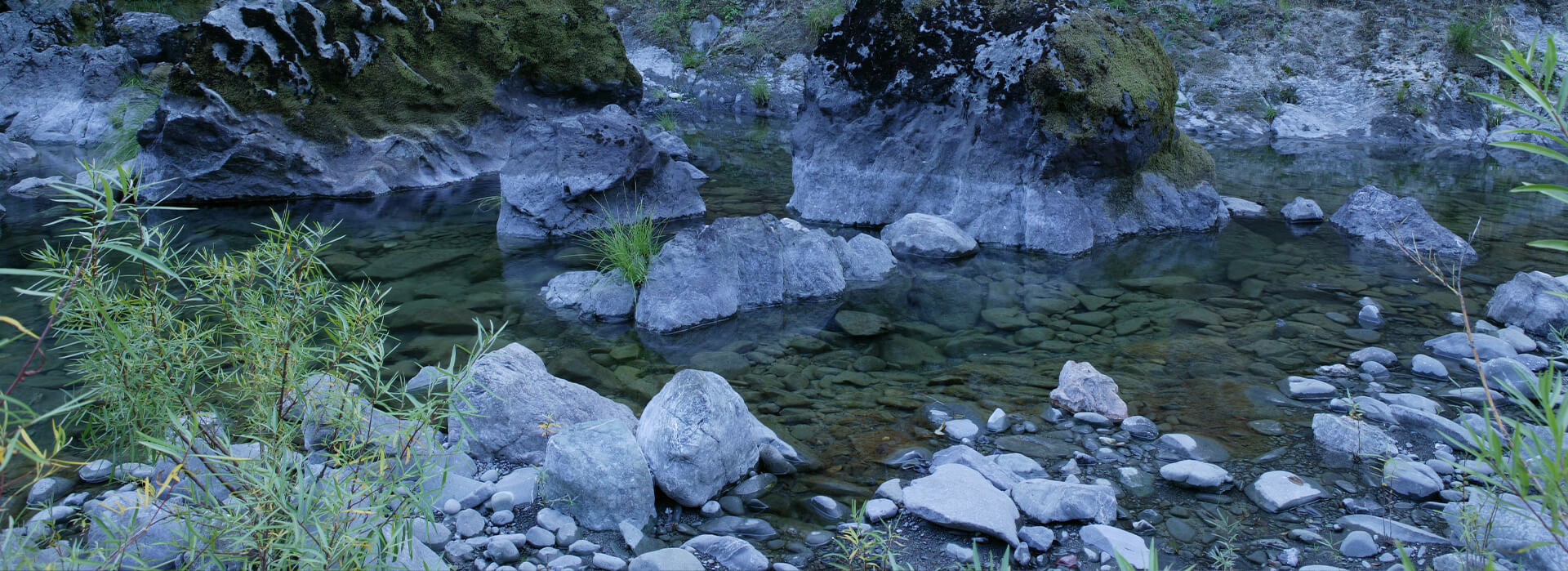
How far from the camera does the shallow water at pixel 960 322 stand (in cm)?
429

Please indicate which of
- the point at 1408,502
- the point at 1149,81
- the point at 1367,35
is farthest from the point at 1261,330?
the point at 1367,35

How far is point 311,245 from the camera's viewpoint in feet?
7.73

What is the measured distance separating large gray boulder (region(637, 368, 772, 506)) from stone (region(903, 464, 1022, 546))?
69 cm

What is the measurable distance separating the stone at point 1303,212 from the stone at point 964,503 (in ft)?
21.6

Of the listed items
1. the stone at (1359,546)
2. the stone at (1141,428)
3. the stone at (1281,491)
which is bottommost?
the stone at (1141,428)

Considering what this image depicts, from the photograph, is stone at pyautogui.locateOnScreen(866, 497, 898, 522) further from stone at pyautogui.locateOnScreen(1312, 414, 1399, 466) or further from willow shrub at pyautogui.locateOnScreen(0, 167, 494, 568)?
stone at pyautogui.locateOnScreen(1312, 414, 1399, 466)

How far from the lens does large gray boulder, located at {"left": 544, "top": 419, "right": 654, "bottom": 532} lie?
3.15 m

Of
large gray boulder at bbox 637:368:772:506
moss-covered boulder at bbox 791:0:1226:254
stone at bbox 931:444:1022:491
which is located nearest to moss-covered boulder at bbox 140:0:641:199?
moss-covered boulder at bbox 791:0:1226:254

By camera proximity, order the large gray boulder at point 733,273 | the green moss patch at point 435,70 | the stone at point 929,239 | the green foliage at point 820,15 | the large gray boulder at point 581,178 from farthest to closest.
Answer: the green foliage at point 820,15, the green moss patch at point 435,70, the large gray boulder at point 581,178, the stone at point 929,239, the large gray boulder at point 733,273

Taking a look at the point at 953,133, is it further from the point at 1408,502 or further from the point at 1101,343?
the point at 1408,502

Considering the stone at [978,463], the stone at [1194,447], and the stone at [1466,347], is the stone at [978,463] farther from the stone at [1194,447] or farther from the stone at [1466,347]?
the stone at [1466,347]

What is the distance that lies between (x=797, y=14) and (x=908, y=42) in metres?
11.9

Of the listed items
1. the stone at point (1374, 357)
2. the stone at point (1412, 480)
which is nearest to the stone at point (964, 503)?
the stone at point (1412, 480)

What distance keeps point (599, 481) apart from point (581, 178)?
5.22 meters
